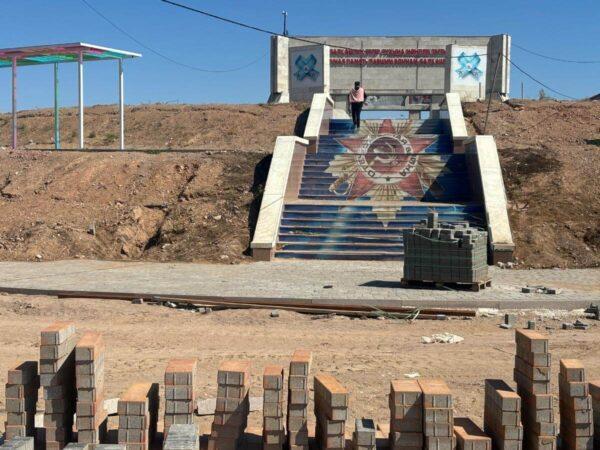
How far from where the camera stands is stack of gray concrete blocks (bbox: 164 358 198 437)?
469 centimetres

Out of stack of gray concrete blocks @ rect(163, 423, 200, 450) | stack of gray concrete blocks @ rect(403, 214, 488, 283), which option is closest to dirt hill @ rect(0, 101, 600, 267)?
stack of gray concrete blocks @ rect(403, 214, 488, 283)

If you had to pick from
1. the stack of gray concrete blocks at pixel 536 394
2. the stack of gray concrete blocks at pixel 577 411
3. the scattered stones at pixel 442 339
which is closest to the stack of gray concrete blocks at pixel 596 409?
the stack of gray concrete blocks at pixel 577 411

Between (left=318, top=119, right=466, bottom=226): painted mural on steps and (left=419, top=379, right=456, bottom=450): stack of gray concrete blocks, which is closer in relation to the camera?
(left=419, top=379, right=456, bottom=450): stack of gray concrete blocks

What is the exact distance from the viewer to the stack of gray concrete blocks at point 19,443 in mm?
4262

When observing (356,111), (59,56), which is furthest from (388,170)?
(59,56)

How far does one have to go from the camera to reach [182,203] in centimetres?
1773

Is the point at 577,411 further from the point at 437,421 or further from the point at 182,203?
the point at 182,203

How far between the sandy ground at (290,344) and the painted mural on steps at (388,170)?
7374mm

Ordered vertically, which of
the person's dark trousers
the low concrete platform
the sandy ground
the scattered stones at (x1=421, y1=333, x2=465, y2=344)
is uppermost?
the person's dark trousers

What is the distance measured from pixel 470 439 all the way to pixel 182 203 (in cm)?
1387

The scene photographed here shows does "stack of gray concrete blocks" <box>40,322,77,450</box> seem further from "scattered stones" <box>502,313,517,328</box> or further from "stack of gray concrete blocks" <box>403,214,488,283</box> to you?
"stack of gray concrete blocks" <box>403,214,488,283</box>

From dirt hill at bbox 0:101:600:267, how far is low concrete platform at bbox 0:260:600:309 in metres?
1.03

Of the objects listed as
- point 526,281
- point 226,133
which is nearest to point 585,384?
point 526,281

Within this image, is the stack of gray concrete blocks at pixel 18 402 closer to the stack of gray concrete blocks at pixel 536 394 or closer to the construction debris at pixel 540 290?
the stack of gray concrete blocks at pixel 536 394
